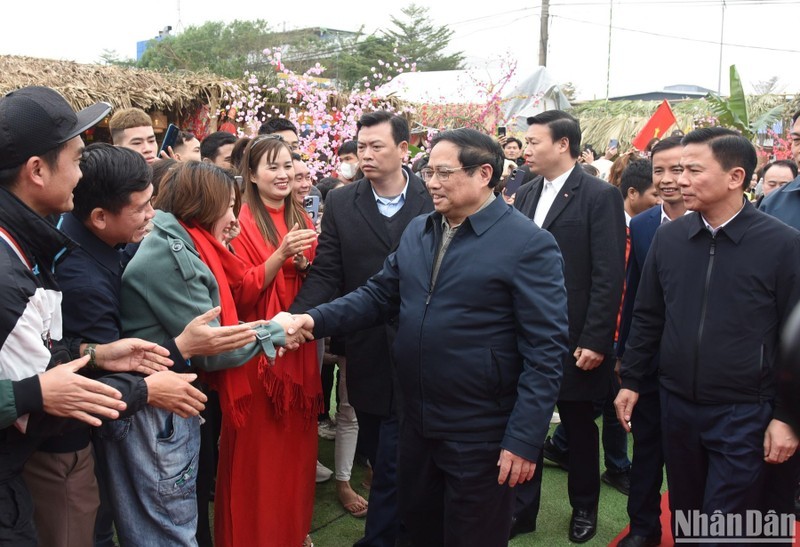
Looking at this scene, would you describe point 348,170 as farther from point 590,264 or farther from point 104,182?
point 104,182

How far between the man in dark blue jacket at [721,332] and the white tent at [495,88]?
7882mm

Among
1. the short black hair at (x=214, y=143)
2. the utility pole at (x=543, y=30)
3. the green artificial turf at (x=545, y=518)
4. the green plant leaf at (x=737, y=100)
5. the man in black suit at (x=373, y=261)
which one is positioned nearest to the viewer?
the man in black suit at (x=373, y=261)

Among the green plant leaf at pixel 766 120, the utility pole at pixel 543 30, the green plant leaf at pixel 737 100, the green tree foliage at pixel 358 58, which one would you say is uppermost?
the green tree foliage at pixel 358 58

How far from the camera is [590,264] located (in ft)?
13.2

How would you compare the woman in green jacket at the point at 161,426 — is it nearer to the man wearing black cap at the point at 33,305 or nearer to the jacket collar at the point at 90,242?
the jacket collar at the point at 90,242

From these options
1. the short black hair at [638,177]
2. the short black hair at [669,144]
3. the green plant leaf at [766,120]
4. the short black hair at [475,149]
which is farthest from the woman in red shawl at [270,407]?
the green plant leaf at [766,120]

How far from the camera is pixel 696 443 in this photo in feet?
10.6

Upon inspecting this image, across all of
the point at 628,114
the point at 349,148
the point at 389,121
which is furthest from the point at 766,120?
the point at 389,121

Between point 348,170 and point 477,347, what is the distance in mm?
4331

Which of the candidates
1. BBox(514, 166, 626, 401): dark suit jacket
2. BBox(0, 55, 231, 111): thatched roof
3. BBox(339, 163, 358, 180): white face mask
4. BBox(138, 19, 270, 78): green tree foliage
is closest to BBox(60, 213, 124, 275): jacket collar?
BBox(514, 166, 626, 401): dark suit jacket

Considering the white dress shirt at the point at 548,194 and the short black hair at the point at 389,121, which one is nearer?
the short black hair at the point at 389,121

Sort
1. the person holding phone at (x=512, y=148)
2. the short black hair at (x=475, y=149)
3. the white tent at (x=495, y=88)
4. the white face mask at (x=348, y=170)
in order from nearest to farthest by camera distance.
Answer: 1. the short black hair at (x=475, y=149)
2. the white face mask at (x=348, y=170)
3. the person holding phone at (x=512, y=148)
4. the white tent at (x=495, y=88)

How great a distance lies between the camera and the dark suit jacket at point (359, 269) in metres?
3.73

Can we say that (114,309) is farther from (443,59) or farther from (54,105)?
(443,59)
